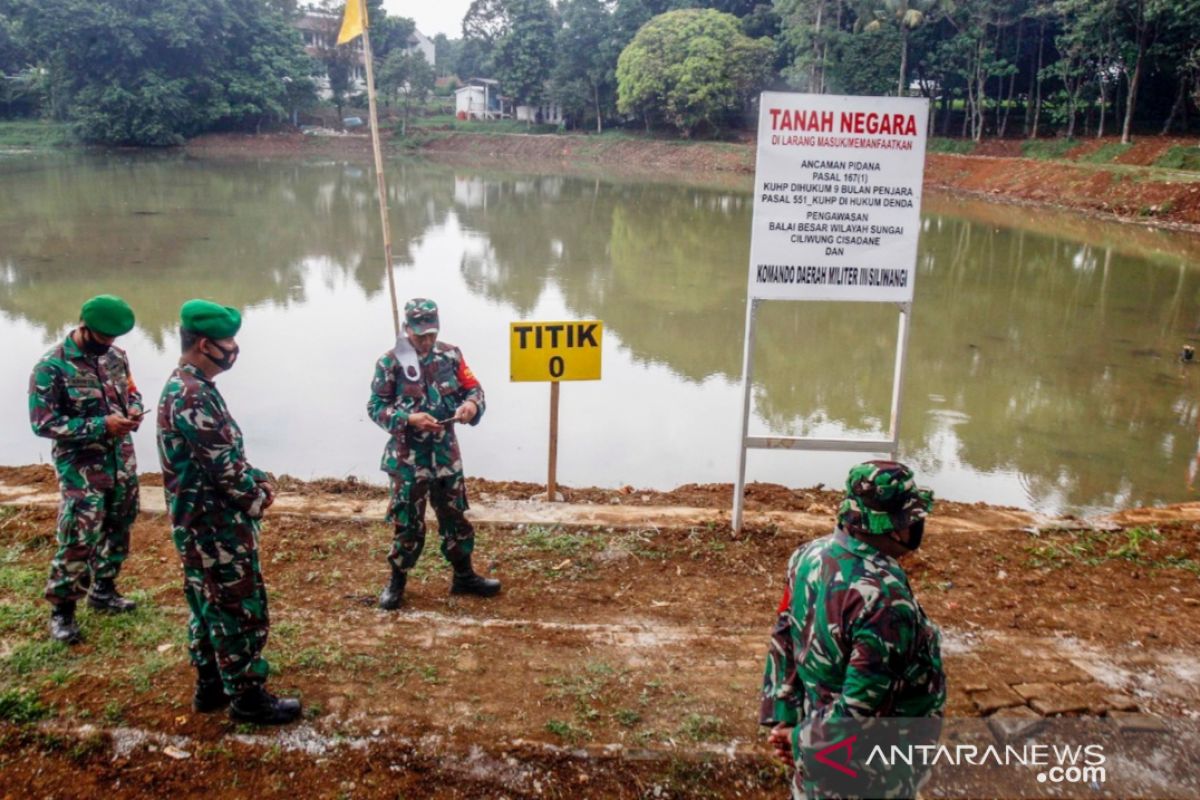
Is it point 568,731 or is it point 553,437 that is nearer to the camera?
point 568,731

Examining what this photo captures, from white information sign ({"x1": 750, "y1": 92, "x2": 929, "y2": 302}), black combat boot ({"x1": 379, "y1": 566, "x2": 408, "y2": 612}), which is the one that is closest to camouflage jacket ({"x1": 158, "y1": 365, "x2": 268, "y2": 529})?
black combat boot ({"x1": 379, "y1": 566, "x2": 408, "y2": 612})

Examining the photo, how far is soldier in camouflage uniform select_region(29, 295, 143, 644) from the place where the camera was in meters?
3.87

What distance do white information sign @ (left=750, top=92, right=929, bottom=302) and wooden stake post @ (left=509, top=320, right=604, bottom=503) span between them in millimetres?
1258

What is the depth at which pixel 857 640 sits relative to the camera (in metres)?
2.06

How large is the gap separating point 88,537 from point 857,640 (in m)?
3.48

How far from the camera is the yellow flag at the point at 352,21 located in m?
5.72

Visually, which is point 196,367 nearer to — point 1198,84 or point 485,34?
point 1198,84

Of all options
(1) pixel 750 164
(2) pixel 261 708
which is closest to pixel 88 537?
(2) pixel 261 708

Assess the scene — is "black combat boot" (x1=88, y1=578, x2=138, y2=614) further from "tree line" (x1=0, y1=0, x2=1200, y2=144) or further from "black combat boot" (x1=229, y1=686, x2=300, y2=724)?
"tree line" (x1=0, y1=0, x2=1200, y2=144)

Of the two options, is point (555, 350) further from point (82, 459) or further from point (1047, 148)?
point (1047, 148)

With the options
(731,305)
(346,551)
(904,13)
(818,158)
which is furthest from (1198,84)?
(346,551)

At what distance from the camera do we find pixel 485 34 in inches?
2958

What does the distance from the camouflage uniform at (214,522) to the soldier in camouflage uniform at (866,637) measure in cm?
206

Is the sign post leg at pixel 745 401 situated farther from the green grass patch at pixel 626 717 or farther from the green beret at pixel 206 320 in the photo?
the green beret at pixel 206 320
